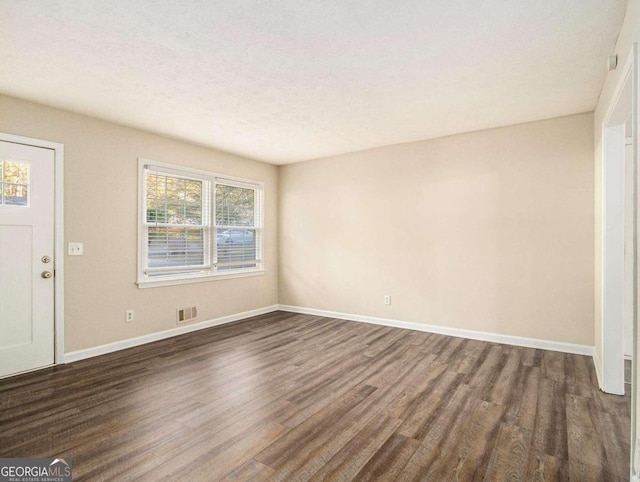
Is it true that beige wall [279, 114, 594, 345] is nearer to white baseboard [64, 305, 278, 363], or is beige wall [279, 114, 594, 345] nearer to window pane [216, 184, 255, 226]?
window pane [216, 184, 255, 226]

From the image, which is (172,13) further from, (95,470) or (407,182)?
(407,182)

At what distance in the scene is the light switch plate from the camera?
11.8 ft

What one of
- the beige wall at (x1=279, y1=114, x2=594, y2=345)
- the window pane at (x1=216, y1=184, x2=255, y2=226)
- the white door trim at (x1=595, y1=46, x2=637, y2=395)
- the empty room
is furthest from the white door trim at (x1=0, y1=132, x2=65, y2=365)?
the white door trim at (x1=595, y1=46, x2=637, y2=395)

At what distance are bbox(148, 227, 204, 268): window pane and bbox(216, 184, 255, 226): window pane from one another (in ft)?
1.59

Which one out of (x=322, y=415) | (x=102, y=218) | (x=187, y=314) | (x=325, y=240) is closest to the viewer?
(x=322, y=415)

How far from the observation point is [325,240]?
5684 millimetres

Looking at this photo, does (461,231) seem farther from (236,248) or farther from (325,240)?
(236,248)

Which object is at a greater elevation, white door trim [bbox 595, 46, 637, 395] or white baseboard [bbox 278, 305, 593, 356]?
white door trim [bbox 595, 46, 637, 395]

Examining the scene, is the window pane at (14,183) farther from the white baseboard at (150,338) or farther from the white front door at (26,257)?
the white baseboard at (150,338)

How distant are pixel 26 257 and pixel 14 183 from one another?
0.72 m

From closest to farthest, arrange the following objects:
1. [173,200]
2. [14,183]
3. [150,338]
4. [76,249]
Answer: [14,183] → [76,249] → [150,338] → [173,200]

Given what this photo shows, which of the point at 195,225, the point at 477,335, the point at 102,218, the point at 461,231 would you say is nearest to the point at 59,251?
the point at 102,218

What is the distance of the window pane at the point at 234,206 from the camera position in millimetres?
5207

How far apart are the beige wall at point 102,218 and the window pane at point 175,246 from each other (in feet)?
0.88
